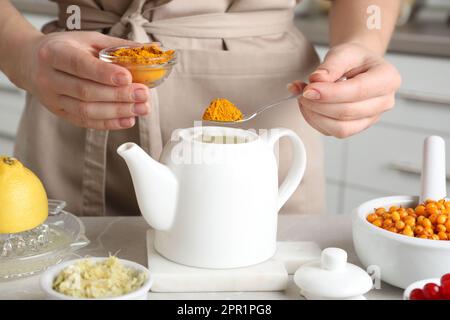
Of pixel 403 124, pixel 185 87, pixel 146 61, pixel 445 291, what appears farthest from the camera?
pixel 403 124

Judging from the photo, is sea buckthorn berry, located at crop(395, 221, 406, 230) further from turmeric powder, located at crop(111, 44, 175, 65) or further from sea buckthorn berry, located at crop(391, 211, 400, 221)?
turmeric powder, located at crop(111, 44, 175, 65)

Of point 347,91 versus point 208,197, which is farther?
point 347,91

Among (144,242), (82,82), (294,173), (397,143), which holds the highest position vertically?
(82,82)

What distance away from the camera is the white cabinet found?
2.08 m

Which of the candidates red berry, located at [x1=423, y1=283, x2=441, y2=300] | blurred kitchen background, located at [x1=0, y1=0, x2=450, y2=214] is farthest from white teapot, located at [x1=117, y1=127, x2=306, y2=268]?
blurred kitchen background, located at [x1=0, y1=0, x2=450, y2=214]

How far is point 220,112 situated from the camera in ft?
3.14

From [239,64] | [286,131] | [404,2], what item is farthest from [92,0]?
[404,2]

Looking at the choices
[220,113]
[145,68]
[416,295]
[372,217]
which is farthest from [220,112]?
[416,295]

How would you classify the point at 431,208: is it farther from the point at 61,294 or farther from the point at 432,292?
the point at 61,294

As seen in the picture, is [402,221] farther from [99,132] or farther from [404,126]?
[404,126]

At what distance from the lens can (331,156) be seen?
2.28m

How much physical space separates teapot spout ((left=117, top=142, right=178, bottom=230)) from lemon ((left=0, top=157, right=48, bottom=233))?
0.12 metres

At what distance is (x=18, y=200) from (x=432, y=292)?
470 millimetres
